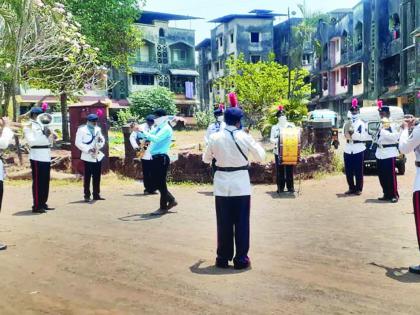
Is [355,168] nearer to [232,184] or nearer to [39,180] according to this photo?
[232,184]

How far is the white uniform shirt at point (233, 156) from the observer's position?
19.5 ft

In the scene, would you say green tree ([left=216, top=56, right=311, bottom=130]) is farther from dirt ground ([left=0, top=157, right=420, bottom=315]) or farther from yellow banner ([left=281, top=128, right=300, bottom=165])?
dirt ground ([left=0, top=157, right=420, bottom=315])

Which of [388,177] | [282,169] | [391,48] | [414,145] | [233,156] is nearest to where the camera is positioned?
[414,145]

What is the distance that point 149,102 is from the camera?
40.2 m

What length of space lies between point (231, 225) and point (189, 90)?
4698 cm

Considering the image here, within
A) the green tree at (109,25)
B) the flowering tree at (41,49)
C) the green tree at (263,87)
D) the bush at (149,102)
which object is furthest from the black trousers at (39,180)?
the bush at (149,102)

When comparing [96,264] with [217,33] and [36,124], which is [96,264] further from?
[217,33]

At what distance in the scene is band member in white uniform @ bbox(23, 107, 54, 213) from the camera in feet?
31.2

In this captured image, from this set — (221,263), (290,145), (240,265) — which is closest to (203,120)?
(290,145)

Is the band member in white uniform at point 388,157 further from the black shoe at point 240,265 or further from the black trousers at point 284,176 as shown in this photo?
the black shoe at point 240,265

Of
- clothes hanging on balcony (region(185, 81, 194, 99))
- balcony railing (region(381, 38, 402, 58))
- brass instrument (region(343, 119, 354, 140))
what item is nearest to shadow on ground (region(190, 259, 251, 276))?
brass instrument (region(343, 119, 354, 140))

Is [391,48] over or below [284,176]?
over

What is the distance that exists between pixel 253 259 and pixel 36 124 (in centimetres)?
518

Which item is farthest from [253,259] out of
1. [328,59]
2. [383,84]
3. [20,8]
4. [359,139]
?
[328,59]
